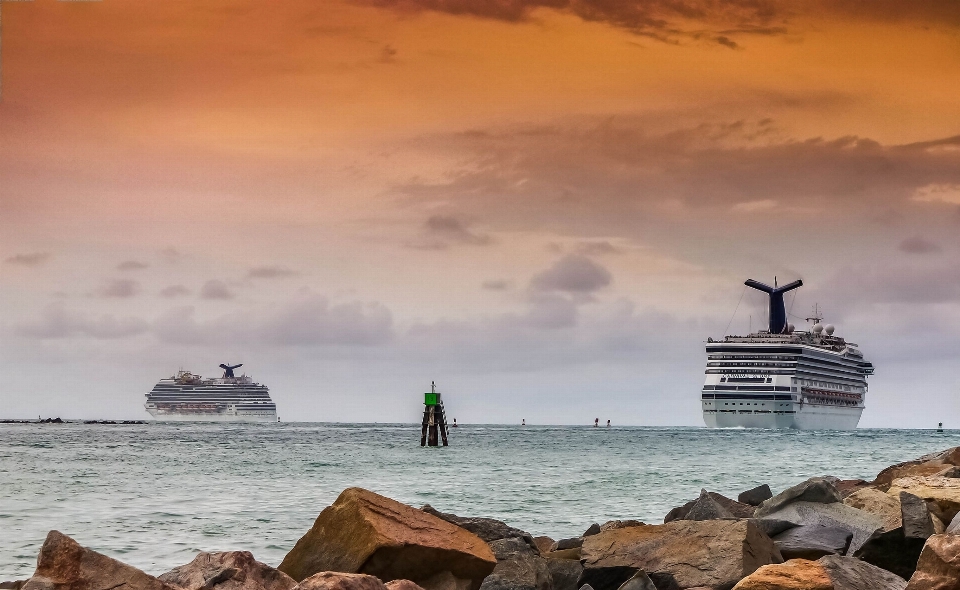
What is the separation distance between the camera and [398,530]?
9.70 metres

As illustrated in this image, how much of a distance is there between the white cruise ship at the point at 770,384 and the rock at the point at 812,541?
3767 inches

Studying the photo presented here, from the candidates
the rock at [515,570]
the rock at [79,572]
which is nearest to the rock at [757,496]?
the rock at [515,570]

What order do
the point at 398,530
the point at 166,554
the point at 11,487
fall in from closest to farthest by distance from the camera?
the point at 398,530
the point at 166,554
the point at 11,487

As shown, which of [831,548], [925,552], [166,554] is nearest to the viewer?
[925,552]

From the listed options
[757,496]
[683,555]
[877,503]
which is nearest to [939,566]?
[683,555]

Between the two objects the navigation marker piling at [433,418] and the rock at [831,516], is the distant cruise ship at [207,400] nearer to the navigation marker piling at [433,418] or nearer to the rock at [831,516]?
the navigation marker piling at [433,418]


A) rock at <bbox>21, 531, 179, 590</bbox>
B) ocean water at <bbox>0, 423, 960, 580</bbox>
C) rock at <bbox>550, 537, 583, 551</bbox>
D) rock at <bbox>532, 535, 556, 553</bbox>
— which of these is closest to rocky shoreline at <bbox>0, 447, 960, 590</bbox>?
Result: rock at <bbox>21, 531, 179, 590</bbox>

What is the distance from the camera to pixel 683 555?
10.5 meters

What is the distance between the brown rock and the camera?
8055mm

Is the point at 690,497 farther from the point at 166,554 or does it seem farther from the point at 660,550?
the point at 660,550

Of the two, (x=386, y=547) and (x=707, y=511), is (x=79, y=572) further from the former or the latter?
(x=707, y=511)

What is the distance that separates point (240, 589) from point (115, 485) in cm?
2584

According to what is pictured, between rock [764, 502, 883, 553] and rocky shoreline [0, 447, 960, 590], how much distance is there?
28 mm

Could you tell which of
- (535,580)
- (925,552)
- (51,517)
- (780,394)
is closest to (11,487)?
(51,517)
